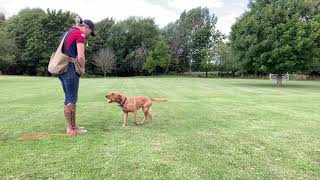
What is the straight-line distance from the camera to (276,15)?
3697 cm

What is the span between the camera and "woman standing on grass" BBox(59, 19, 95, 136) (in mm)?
7582

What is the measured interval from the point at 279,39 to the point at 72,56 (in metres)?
31.6

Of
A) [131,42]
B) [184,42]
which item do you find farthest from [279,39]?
[184,42]

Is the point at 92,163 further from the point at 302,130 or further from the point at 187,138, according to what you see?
the point at 302,130

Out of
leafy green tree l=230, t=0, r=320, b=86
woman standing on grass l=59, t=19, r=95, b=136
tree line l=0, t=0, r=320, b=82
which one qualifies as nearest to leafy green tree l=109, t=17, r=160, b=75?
tree line l=0, t=0, r=320, b=82

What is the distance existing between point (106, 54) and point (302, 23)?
139 ft

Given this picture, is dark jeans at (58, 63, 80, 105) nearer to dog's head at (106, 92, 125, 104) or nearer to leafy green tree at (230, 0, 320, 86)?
dog's head at (106, 92, 125, 104)

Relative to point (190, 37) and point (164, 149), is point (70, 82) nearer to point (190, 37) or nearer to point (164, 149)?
point (164, 149)

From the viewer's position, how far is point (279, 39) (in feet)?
119

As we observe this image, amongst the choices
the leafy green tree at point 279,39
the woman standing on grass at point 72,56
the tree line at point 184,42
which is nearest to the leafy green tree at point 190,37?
the tree line at point 184,42

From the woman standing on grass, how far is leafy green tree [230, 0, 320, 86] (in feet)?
97.0

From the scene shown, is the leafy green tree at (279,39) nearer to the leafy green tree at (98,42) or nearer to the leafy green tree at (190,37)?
the leafy green tree at (98,42)

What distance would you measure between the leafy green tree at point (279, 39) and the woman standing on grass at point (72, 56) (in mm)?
29561

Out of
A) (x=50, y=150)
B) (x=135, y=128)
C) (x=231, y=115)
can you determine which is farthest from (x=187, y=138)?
(x=231, y=115)
